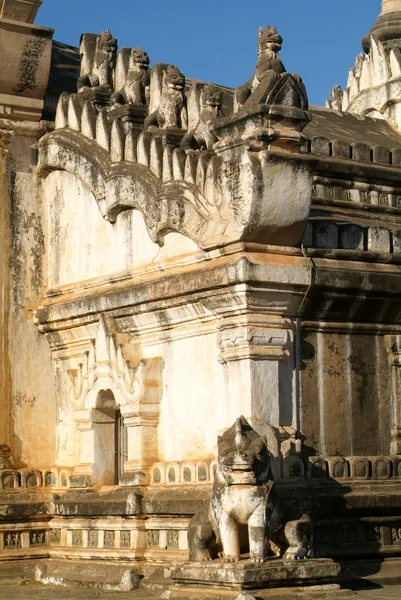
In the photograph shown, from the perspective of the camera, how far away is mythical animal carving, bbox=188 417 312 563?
12.1 meters

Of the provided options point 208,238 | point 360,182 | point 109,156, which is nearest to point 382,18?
point 360,182

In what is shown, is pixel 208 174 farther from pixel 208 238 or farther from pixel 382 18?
pixel 382 18

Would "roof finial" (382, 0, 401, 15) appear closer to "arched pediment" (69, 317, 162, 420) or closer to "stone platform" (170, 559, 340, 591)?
"arched pediment" (69, 317, 162, 420)

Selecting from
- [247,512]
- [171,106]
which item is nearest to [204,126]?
[171,106]

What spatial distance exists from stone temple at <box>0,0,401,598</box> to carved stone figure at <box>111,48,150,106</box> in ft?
0.10

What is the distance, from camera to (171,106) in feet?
50.3

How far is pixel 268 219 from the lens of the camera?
1320 centimetres

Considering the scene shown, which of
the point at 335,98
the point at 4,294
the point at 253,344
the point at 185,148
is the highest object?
the point at 335,98

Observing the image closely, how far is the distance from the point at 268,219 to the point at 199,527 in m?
3.09

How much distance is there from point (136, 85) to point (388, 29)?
284 inches

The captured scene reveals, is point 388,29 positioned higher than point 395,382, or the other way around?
point 388,29

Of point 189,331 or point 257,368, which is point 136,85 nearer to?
point 189,331

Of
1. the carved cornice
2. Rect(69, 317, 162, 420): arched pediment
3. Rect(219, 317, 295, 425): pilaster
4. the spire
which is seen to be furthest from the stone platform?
the spire

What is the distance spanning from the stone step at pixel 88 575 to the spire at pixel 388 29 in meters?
10.3
